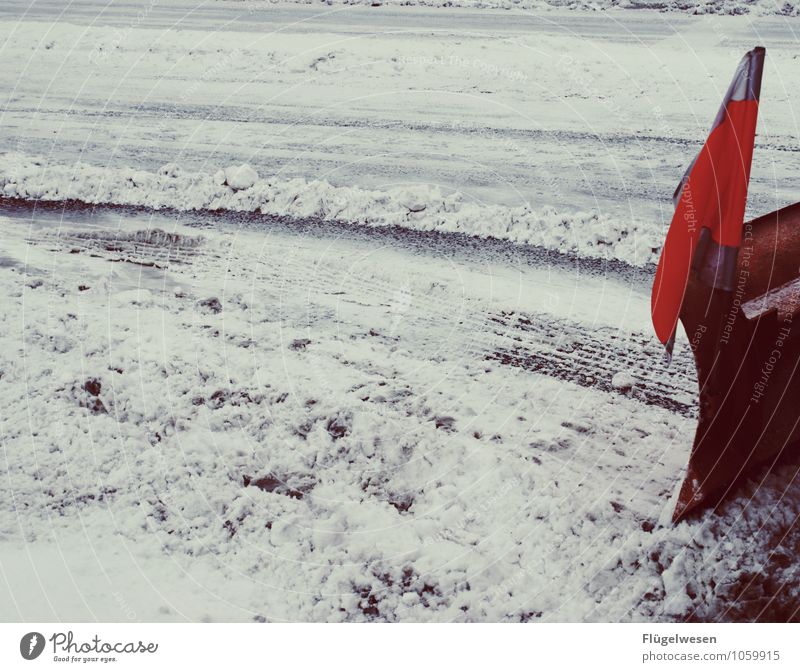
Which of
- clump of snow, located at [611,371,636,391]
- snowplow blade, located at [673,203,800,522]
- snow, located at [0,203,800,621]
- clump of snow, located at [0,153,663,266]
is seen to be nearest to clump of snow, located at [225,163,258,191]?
clump of snow, located at [0,153,663,266]

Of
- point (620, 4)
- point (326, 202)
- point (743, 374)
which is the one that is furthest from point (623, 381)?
point (620, 4)

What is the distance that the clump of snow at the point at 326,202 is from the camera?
118 inches

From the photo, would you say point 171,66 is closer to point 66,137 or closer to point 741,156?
point 66,137

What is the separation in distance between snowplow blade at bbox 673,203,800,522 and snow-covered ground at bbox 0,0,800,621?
90 mm

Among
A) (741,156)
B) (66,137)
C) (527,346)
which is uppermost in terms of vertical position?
(741,156)

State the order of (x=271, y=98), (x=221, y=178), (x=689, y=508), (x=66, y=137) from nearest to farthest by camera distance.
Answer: (x=689, y=508) < (x=221, y=178) < (x=66, y=137) < (x=271, y=98)

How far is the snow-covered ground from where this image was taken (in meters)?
2.01

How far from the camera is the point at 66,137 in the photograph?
11.2 ft

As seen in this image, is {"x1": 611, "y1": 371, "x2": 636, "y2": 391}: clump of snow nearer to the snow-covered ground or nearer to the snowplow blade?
the snow-covered ground

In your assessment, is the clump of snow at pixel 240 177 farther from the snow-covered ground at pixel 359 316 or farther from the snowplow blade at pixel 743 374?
the snowplow blade at pixel 743 374

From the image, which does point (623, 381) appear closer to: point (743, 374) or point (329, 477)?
point (743, 374)

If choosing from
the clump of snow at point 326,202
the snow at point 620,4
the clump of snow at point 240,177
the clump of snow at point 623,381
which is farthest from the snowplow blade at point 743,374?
the clump of snow at point 240,177

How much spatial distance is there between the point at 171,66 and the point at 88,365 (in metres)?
1.62
